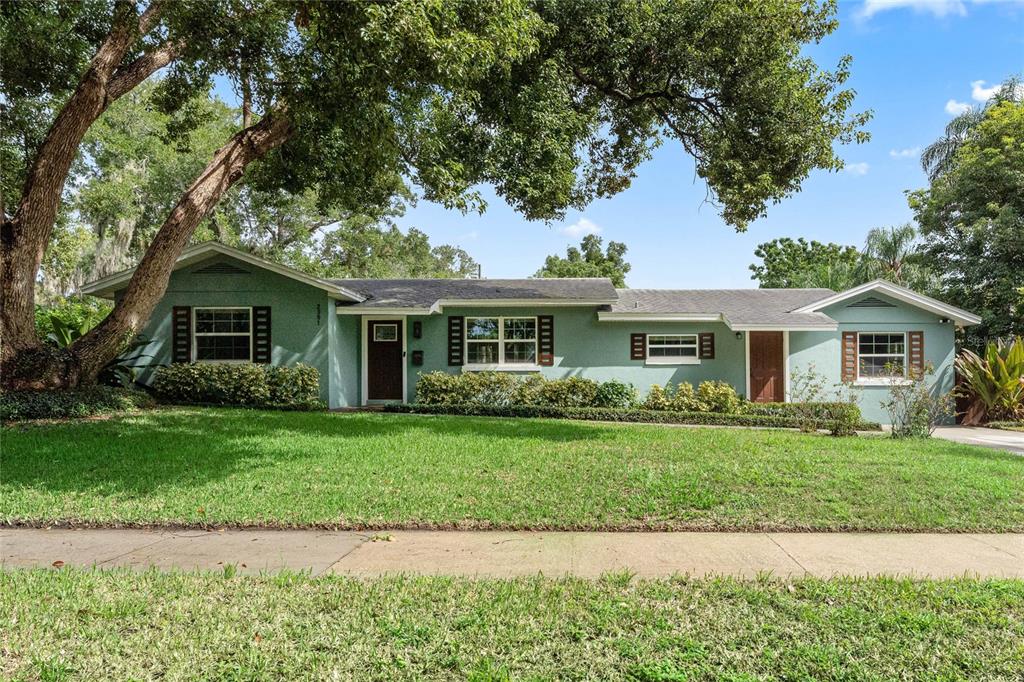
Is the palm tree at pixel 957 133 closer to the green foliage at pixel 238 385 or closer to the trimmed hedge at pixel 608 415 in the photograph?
the trimmed hedge at pixel 608 415

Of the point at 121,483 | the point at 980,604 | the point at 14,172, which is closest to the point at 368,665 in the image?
the point at 980,604

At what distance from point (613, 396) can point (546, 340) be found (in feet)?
7.88

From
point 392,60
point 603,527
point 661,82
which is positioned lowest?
point 603,527

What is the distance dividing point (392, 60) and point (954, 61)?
11.0 metres

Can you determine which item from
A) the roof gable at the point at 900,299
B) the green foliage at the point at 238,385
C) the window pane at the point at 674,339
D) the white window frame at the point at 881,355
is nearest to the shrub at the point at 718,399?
the window pane at the point at 674,339

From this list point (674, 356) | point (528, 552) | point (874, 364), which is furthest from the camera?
point (674, 356)

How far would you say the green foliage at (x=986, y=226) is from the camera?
714 inches

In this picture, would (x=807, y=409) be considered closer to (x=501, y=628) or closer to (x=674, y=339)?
(x=674, y=339)

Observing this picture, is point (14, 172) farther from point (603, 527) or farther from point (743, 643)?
point (743, 643)

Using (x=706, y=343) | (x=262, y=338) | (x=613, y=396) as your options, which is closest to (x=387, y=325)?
(x=262, y=338)

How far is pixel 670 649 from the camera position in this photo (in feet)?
9.83

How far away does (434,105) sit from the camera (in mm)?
9852

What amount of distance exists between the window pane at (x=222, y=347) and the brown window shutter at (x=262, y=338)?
1.09ft

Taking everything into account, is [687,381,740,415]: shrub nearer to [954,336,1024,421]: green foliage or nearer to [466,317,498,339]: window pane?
[466,317,498,339]: window pane
